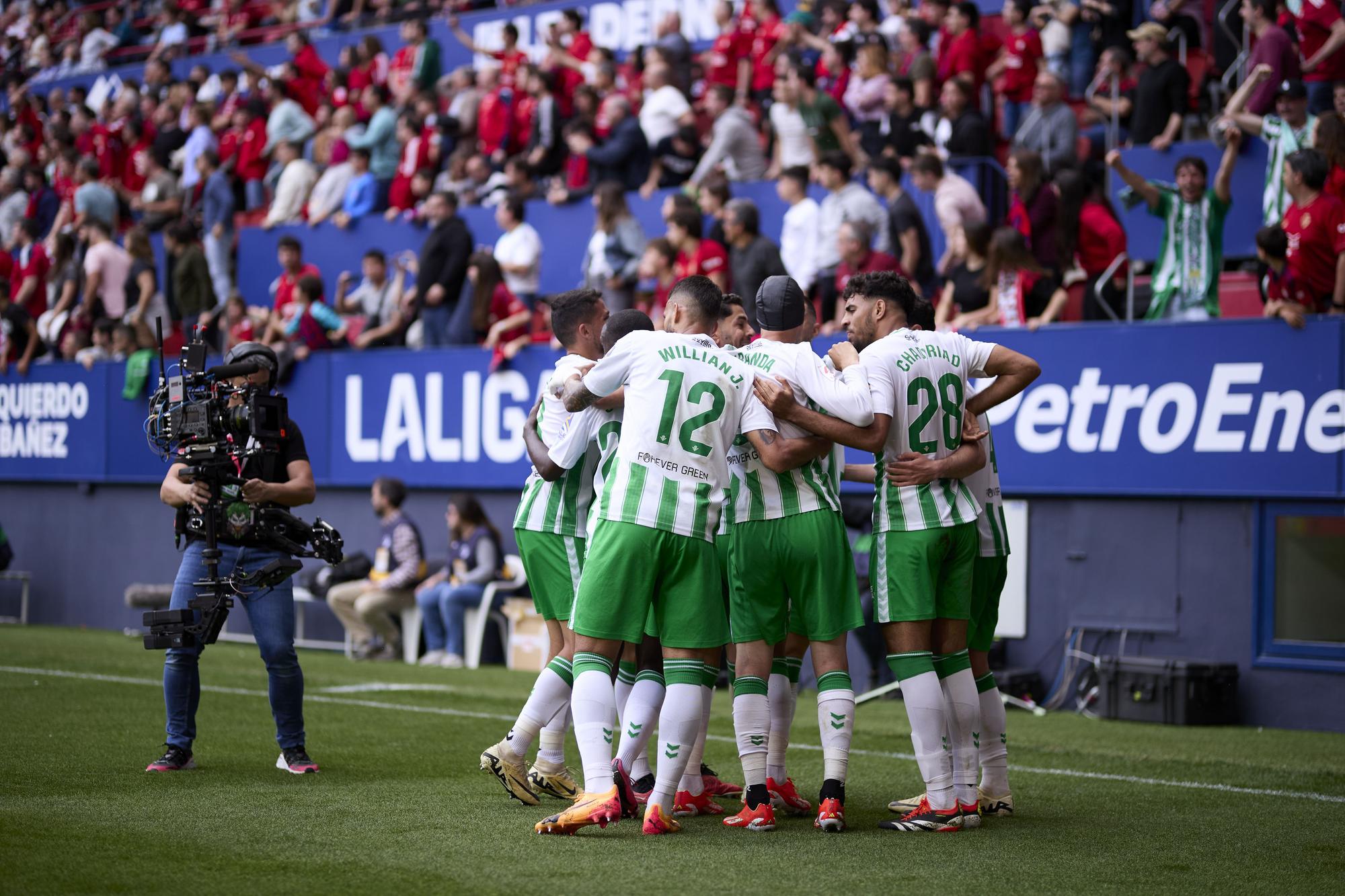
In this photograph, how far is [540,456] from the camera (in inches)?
280

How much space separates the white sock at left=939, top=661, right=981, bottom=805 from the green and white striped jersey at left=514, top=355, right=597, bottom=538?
182 cm

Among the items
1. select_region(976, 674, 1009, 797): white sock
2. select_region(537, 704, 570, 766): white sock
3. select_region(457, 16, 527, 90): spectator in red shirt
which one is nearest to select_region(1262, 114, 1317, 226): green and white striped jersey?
select_region(976, 674, 1009, 797): white sock

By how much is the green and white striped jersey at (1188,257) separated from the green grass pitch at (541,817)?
317cm

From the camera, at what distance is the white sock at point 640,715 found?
21.6ft

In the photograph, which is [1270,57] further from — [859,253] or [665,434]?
[665,434]

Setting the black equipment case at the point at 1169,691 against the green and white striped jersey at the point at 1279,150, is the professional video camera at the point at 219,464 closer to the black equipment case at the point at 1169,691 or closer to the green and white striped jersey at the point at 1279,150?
the black equipment case at the point at 1169,691

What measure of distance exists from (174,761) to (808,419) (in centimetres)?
378

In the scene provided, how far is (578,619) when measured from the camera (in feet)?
20.7

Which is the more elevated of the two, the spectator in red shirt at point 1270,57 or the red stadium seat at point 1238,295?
the spectator in red shirt at point 1270,57

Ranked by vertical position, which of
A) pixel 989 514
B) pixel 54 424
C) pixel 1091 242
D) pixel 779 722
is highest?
pixel 1091 242

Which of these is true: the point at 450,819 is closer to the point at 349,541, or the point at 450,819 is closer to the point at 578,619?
the point at 578,619

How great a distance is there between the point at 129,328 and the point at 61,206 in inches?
158

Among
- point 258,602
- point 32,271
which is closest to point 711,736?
point 258,602

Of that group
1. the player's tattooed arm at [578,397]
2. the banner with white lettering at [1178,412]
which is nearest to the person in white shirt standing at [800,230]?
the banner with white lettering at [1178,412]
